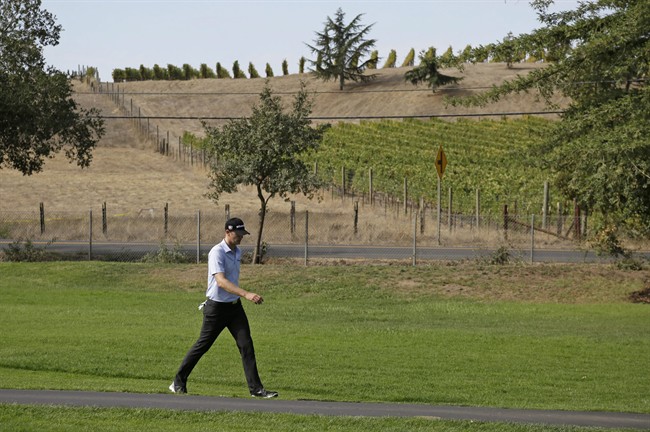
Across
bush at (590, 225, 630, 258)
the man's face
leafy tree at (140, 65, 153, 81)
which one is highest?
leafy tree at (140, 65, 153, 81)

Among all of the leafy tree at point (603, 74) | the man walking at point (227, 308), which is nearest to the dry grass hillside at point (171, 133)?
the leafy tree at point (603, 74)

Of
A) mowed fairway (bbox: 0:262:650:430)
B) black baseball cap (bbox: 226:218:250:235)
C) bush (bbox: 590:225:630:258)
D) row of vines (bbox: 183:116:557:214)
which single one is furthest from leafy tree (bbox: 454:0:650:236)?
row of vines (bbox: 183:116:557:214)

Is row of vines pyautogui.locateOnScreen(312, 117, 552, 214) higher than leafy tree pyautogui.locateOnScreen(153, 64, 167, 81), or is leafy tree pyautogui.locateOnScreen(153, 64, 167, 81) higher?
leafy tree pyautogui.locateOnScreen(153, 64, 167, 81)

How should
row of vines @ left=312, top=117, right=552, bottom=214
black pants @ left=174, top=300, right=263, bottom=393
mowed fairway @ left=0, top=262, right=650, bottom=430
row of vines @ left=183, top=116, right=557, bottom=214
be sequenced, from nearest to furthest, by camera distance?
black pants @ left=174, top=300, right=263, bottom=393
mowed fairway @ left=0, top=262, right=650, bottom=430
row of vines @ left=183, top=116, right=557, bottom=214
row of vines @ left=312, top=117, right=552, bottom=214

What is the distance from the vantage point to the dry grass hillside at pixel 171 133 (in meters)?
55.4

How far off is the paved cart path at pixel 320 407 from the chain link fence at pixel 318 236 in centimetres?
2093

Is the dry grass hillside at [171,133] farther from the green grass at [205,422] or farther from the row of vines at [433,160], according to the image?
the green grass at [205,422]

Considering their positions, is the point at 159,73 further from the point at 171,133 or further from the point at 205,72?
the point at 171,133

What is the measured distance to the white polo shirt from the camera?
38.2ft

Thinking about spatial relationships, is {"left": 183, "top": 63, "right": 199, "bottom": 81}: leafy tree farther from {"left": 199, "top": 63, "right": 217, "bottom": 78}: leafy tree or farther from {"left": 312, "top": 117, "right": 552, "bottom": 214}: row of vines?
{"left": 312, "top": 117, "right": 552, "bottom": 214}: row of vines

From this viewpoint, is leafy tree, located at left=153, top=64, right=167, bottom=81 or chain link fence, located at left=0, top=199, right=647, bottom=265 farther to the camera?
leafy tree, located at left=153, top=64, right=167, bottom=81

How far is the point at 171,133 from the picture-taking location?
90.8m

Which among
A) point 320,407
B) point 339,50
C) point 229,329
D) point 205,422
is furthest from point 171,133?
point 205,422

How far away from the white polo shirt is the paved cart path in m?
1.09
